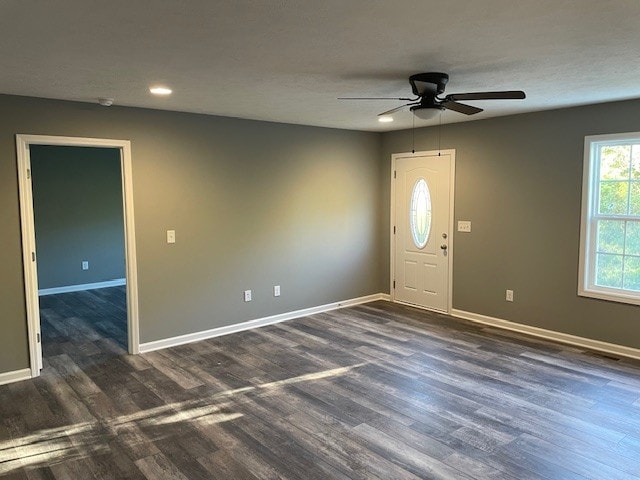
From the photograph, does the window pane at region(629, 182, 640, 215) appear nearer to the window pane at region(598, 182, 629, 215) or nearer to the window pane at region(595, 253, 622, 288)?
the window pane at region(598, 182, 629, 215)

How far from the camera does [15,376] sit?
3971mm

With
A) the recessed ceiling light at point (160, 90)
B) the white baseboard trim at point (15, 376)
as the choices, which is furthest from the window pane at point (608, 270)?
the white baseboard trim at point (15, 376)

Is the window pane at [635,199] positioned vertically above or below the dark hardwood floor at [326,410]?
above

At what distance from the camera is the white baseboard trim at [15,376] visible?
3914 mm

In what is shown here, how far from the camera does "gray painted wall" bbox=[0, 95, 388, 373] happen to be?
3.99 meters

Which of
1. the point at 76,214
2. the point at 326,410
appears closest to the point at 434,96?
the point at 326,410

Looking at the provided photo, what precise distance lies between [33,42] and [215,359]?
3.01 m

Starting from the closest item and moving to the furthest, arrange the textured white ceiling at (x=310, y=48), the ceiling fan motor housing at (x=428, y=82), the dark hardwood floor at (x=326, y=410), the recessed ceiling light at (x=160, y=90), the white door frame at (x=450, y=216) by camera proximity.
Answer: the textured white ceiling at (x=310, y=48) → the dark hardwood floor at (x=326, y=410) → the ceiling fan motor housing at (x=428, y=82) → the recessed ceiling light at (x=160, y=90) → the white door frame at (x=450, y=216)

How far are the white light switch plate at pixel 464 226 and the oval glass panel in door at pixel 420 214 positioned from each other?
0.46 m

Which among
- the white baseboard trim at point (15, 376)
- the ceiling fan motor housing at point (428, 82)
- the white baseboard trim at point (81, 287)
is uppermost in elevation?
the ceiling fan motor housing at point (428, 82)

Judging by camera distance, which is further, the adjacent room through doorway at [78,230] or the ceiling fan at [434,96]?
the adjacent room through doorway at [78,230]

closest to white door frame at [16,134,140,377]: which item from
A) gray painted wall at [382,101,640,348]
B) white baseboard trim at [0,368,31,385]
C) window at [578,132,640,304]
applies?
white baseboard trim at [0,368,31,385]

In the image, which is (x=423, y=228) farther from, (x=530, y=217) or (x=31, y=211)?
(x=31, y=211)

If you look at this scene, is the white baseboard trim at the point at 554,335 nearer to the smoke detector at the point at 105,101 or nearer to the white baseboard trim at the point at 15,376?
the smoke detector at the point at 105,101
